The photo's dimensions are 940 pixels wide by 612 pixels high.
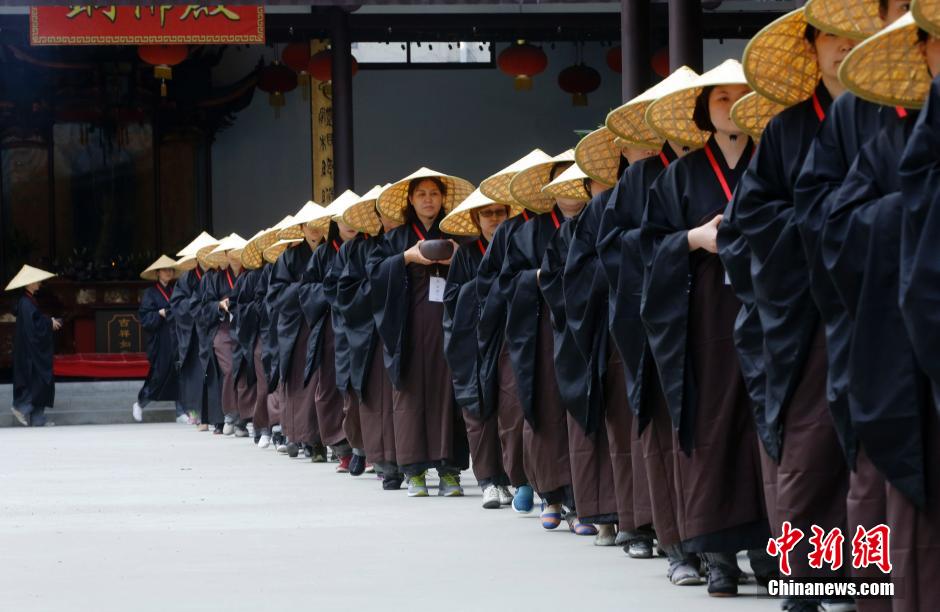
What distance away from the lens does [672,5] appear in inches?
463

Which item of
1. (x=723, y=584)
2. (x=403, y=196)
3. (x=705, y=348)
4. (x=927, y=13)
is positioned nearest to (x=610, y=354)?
(x=705, y=348)

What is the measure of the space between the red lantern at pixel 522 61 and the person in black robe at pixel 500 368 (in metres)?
9.99

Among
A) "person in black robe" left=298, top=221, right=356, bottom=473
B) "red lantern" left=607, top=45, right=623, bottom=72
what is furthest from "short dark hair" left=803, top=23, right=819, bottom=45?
"red lantern" left=607, top=45, right=623, bottom=72

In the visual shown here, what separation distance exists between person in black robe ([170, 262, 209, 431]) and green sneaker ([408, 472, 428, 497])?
8146mm

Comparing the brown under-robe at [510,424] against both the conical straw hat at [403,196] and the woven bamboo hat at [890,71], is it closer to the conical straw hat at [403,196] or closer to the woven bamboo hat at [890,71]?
the conical straw hat at [403,196]

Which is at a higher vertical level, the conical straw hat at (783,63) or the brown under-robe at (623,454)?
the conical straw hat at (783,63)

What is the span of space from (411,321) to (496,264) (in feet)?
5.28

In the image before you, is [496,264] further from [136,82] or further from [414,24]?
[136,82]

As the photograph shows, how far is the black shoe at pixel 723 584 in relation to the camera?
5594mm

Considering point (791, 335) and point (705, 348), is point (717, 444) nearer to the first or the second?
point (705, 348)

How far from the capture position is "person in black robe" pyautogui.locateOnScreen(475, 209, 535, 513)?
8.27 metres

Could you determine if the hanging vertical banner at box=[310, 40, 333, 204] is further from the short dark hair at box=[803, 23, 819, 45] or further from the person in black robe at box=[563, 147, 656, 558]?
the short dark hair at box=[803, 23, 819, 45]

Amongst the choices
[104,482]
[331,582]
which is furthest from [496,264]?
[104,482]

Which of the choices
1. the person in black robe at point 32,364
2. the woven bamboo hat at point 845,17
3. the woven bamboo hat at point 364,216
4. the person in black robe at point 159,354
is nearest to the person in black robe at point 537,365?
the woven bamboo hat at point 364,216
